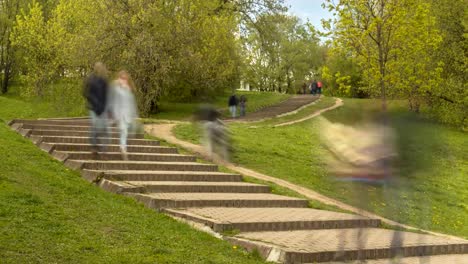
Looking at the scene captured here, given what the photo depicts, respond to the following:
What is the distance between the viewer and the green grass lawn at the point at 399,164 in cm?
794

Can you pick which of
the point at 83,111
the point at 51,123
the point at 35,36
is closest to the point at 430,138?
the point at 51,123

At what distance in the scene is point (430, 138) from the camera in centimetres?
800

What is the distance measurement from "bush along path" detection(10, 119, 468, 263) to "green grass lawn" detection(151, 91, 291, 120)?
64.9ft

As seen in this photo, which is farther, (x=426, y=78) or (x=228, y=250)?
(x=426, y=78)

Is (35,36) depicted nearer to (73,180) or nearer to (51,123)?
(51,123)

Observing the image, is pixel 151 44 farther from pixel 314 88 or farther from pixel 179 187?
pixel 314 88

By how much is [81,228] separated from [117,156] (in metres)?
6.42

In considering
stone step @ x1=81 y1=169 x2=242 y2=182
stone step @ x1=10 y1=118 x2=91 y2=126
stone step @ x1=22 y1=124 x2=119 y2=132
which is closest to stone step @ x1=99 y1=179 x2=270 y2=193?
stone step @ x1=81 y1=169 x2=242 y2=182

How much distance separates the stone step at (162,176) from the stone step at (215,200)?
4.09 ft

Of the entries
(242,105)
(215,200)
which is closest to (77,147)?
(215,200)

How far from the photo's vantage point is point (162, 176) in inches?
574

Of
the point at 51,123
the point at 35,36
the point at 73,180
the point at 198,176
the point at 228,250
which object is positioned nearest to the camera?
the point at 228,250

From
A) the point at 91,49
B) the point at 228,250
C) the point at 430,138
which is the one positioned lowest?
the point at 228,250

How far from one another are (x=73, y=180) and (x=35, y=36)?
34976mm
